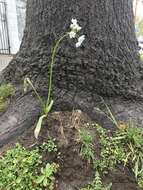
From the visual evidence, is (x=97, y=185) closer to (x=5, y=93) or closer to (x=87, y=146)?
(x=87, y=146)

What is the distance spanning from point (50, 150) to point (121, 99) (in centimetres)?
85

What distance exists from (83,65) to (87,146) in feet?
2.42

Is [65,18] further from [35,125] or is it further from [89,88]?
[35,125]

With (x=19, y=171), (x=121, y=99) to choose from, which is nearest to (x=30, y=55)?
(x=121, y=99)

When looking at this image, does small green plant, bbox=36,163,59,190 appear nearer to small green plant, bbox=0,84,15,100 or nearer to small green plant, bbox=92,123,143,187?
small green plant, bbox=92,123,143,187

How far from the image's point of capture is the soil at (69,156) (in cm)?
225

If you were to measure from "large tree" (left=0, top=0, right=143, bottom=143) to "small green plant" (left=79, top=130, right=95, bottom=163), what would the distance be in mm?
288

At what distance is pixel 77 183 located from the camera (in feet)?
7.32

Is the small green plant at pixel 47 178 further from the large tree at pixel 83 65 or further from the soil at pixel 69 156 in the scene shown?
the large tree at pixel 83 65

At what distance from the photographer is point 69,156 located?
232 centimetres

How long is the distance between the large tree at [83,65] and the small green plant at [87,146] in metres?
0.29

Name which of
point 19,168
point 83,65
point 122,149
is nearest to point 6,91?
point 83,65

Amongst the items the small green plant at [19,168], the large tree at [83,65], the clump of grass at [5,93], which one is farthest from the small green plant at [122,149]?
the clump of grass at [5,93]

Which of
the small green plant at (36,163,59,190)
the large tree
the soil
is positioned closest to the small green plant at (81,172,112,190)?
the soil
